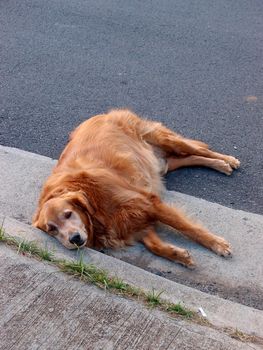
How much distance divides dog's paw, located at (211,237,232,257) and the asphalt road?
57 centimetres

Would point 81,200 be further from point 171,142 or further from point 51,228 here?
point 171,142

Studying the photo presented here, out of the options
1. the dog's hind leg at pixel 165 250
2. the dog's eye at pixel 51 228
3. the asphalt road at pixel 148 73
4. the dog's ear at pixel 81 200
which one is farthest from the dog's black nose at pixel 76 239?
the asphalt road at pixel 148 73

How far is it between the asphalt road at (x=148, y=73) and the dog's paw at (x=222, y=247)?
573 millimetres

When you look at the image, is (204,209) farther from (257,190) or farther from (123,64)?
(123,64)

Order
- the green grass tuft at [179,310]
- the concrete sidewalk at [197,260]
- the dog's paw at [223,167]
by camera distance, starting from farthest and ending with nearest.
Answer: the dog's paw at [223,167] < the concrete sidewalk at [197,260] < the green grass tuft at [179,310]

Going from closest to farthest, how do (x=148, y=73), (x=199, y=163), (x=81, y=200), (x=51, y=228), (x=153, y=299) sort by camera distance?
(x=153, y=299)
(x=51, y=228)
(x=81, y=200)
(x=199, y=163)
(x=148, y=73)

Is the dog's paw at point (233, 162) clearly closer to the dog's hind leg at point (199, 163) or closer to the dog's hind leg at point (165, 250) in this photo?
the dog's hind leg at point (199, 163)

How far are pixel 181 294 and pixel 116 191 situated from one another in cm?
121

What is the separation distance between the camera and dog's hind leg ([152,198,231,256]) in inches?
157

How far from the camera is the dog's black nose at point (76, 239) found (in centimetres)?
379

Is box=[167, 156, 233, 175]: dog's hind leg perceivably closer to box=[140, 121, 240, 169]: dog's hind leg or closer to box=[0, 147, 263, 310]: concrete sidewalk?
box=[140, 121, 240, 169]: dog's hind leg

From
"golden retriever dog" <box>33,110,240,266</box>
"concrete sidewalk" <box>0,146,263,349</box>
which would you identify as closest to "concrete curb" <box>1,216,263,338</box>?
"concrete sidewalk" <box>0,146,263,349</box>

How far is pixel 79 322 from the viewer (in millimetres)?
3078

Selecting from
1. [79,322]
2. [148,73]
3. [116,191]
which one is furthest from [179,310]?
[148,73]
